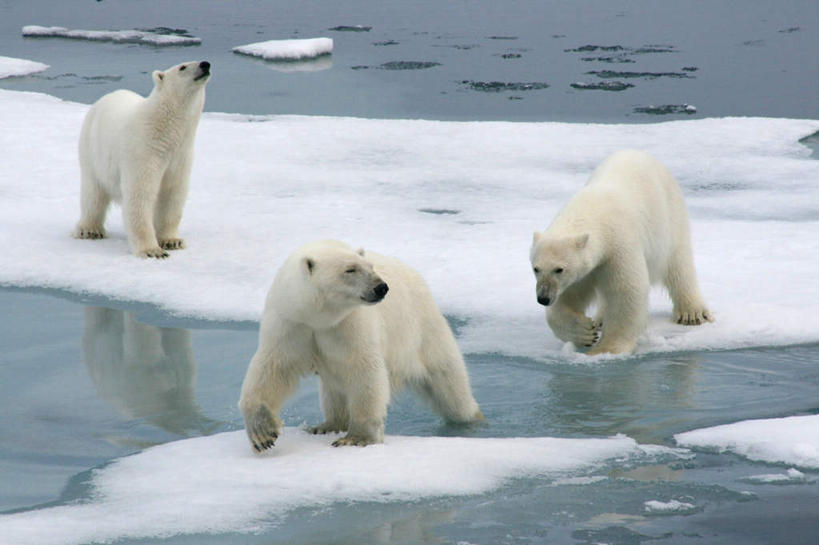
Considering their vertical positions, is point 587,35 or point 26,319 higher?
point 587,35

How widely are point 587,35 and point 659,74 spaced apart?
158 inches

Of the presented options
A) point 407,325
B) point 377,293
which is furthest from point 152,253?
point 377,293

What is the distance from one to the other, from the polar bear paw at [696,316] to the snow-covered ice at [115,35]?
13.6 meters

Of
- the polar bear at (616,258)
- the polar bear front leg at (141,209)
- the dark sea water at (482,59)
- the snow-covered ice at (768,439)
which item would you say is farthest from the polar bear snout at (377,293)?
the dark sea water at (482,59)

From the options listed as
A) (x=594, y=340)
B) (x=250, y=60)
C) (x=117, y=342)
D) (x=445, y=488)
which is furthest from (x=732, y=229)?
(x=250, y=60)

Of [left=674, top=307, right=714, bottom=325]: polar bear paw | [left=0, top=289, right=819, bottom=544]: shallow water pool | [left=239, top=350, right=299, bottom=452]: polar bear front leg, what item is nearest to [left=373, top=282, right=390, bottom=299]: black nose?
[left=239, top=350, right=299, bottom=452]: polar bear front leg

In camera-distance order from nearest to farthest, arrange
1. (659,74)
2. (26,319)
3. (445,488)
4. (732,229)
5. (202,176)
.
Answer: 1. (445,488)
2. (26,319)
3. (732,229)
4. (202,176)
5. (659,74)

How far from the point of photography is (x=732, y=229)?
7.66 meters

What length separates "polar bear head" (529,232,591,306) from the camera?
4.92m

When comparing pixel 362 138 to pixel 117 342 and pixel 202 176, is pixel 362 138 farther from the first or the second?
pixel 117 342

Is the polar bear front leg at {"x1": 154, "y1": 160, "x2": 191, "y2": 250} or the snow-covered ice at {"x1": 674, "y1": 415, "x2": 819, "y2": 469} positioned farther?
the polar bear front leg at {"x1": 154, "y1": 160, "x2": 191, "y2": 250}

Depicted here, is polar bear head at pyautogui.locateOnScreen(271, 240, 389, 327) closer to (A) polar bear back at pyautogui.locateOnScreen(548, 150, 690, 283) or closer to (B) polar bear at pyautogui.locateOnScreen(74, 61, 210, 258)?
(A) polar bear back at pyautogui.locateOnScreen(548, 150, 690, 283)

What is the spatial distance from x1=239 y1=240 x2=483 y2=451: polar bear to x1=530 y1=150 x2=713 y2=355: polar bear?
1.00 meters

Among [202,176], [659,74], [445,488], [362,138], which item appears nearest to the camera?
[445,488]
